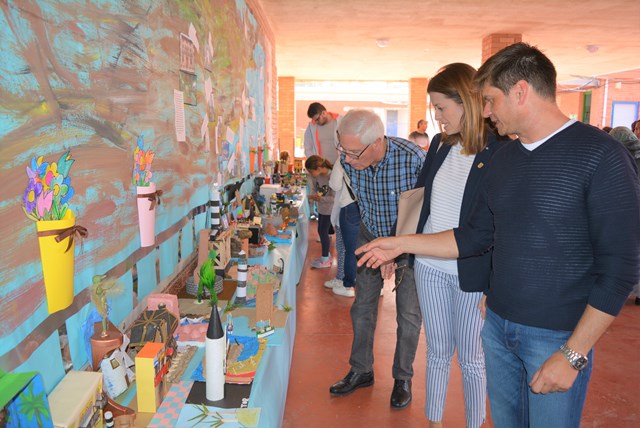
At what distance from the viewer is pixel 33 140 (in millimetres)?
1162

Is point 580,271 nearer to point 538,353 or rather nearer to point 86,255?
point 538,353

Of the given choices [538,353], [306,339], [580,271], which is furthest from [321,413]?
[580,271]

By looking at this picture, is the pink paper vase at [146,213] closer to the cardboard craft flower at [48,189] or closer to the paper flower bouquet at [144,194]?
the paper flower bouquet at [144,194]

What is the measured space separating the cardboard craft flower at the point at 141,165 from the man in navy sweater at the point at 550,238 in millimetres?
1314

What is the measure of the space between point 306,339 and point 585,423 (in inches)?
75.9

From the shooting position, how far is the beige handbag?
210cm

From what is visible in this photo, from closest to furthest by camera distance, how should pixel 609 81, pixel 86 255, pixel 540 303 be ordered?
pixel 540 303, pixel 86 255, pixel 609 81

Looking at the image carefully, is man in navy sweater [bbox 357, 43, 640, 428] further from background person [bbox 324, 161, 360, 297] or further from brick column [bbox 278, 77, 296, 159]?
brick column [bbox 278, 77, 296, 159]

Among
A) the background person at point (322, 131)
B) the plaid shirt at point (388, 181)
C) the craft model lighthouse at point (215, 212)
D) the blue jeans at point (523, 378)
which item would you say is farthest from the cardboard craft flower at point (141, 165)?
the background person at point (322, 131)

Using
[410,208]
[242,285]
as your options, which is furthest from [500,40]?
[242,285]

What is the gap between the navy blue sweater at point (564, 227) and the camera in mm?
1125

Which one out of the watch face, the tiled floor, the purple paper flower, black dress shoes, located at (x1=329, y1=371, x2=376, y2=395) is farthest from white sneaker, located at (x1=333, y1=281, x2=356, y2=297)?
the purple paper flower

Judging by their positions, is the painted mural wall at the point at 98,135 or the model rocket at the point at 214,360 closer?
the painted mural wall at the point at 98,135

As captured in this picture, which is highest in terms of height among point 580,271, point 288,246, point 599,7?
point 599,7
